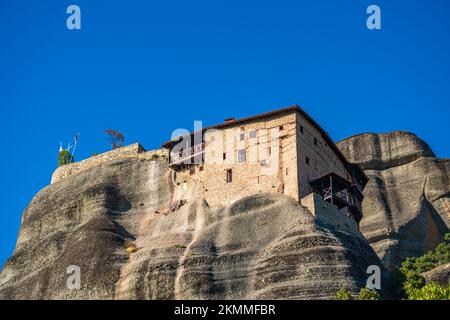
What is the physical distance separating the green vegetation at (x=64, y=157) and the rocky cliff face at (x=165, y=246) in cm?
1218

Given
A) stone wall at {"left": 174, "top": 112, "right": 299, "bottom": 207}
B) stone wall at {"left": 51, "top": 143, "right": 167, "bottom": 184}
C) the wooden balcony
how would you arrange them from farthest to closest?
stone wall at {"left": 51, "top": 143, "right": 167, "bottom": 184} → the wooden balcony → stone wall at {"left": 174, "top": 112, "right": 299, "bottom": 207}

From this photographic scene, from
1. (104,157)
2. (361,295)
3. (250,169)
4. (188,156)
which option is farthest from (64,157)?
(361,295)

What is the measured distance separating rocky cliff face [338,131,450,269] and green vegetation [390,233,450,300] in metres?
2.71

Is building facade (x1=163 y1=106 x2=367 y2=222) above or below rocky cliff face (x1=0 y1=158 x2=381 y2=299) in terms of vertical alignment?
above

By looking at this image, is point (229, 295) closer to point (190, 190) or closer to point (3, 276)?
point (190, 190)

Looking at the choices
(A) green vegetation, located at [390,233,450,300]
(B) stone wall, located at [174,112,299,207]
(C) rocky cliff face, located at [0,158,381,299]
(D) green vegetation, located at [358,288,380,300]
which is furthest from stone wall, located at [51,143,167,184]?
(D) green vegetation, located at [358,288,380,300]

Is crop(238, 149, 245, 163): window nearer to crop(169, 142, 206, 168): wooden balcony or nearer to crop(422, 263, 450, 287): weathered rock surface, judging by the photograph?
crop(169, 142, 206, 168): wooden balcony

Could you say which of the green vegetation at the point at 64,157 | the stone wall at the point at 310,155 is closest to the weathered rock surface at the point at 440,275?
the stone wall at the point at 310,155

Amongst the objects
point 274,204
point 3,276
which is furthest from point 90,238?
point 274,204

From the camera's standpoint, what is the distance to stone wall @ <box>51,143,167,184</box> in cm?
8475

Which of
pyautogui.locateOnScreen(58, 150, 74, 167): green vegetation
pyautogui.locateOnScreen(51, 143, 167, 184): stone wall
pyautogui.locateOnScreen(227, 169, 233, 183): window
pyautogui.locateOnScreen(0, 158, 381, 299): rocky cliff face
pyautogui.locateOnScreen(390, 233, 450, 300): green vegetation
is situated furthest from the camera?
pyautogui.locateOnScreen(58, 150, 74, 167): green vegetation

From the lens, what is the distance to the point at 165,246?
67688mm

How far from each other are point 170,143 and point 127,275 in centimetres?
1810
